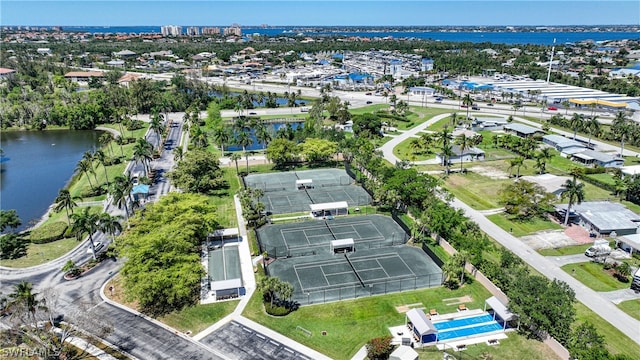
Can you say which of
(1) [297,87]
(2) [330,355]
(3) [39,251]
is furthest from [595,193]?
(1) [297,87]

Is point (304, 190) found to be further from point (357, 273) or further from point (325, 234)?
point (357, 273)

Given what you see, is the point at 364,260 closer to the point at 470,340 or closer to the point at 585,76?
the point at 470,340

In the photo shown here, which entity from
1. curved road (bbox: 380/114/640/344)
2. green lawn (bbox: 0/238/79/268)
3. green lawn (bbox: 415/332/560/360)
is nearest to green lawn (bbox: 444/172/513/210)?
curved road (bbox: 380/114/640/344)

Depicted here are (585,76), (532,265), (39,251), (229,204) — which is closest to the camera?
(532,265)

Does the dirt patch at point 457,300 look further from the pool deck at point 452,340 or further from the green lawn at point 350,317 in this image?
the pool deck at point 452,340

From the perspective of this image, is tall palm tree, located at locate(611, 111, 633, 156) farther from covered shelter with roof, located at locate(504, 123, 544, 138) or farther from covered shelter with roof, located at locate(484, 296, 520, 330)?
covered shelter with roof, located at locate(484, 296, 520, 330)
